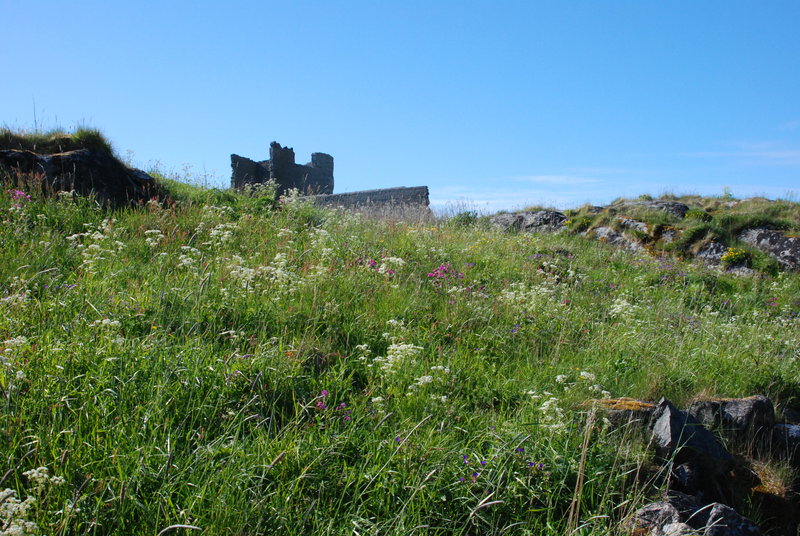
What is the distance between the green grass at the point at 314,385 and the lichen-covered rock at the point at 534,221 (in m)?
7.72

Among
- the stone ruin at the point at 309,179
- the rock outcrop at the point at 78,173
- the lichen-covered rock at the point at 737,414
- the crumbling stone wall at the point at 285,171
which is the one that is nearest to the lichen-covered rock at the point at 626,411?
the lichen-covered rock at the point at 737,414

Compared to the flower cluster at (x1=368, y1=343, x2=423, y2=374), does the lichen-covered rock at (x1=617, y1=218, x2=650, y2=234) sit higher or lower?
higher

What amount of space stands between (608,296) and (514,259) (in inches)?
68.6

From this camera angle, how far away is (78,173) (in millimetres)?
8664

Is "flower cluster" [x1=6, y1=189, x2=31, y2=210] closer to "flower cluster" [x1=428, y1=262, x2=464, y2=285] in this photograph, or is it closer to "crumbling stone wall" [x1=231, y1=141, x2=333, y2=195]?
"flower cluster" [x1=428, y1=262, x2=464, y2=285]

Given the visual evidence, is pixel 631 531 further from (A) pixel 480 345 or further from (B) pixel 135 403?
(B) pixel 135 403

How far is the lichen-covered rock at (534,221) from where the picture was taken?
1518 cm

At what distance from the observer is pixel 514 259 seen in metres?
9.53

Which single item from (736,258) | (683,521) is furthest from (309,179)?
(683,521)

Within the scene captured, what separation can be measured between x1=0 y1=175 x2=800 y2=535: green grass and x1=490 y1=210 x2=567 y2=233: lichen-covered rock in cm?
772

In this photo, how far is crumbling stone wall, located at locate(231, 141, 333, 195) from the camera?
2266 centimetres

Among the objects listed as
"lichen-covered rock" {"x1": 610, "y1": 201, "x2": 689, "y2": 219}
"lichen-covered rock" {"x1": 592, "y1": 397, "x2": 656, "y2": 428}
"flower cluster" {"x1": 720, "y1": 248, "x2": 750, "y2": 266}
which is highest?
"lichen-covered rock" {"x1": 610, "y1": 201, "x2": 689, "y2": 219}

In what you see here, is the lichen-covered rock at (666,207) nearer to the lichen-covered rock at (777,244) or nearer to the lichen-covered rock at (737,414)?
the lichen-covered rock at (777,244)

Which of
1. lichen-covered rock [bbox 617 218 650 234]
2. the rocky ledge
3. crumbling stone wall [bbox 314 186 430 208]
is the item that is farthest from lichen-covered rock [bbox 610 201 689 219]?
crumbling stone wall [bbox 314 186 430 208]
